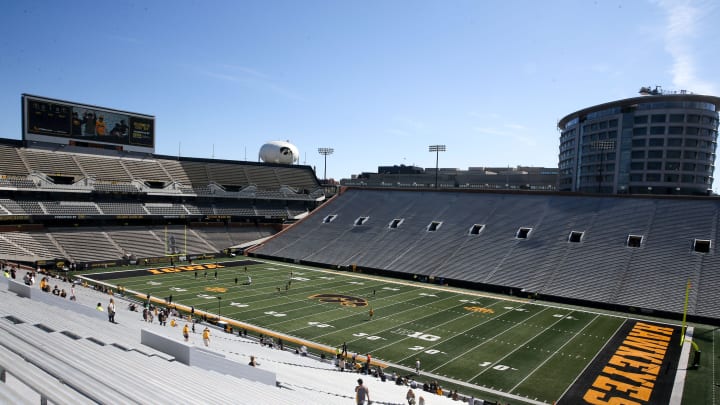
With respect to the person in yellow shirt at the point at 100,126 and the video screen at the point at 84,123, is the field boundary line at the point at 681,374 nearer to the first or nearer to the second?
the video screen at the point at 84,123

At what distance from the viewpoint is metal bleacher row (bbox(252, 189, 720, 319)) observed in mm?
36156

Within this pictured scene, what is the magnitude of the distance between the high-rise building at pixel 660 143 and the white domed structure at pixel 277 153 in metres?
52.5

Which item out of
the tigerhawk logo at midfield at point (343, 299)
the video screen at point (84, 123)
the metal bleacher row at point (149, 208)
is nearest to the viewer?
the tigerhawk logo at midfield at point (343, 299)

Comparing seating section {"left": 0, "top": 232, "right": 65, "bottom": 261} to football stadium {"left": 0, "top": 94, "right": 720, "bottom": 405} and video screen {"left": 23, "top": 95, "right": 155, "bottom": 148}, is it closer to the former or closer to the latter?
football stadium {"left": 0, "top": 94, "right": 720, "bottom": 405}

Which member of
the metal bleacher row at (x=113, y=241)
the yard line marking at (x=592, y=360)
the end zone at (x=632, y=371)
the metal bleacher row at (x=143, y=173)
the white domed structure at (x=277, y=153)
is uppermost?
the white domed structure at (x=277, y=153)

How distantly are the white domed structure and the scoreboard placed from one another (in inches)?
838

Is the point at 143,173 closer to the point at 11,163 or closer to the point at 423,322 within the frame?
the point at 11,163

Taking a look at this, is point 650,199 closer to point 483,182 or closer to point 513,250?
point 513,250

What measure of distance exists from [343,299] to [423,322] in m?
8.10

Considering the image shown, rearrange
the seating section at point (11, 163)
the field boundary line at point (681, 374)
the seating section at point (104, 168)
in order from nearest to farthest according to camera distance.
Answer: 1. the field boundary line at point (681, 374)
2. the seating section at point (11, 163)
3. the seating section at point (104, 168)

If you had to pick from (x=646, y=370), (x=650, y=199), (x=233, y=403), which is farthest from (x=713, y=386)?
(x=650, y=199)

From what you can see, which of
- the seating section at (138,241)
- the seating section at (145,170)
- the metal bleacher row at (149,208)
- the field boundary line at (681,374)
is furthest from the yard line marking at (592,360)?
the seating section at (145,170)

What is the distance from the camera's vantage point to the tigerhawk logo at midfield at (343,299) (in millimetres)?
34594

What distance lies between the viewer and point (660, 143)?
2953 inches
